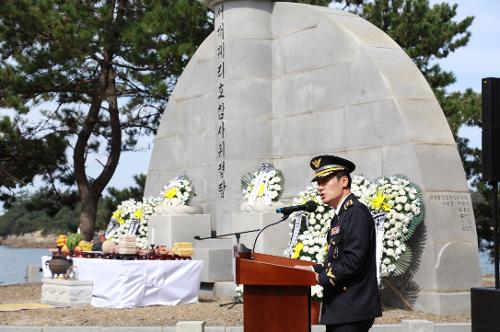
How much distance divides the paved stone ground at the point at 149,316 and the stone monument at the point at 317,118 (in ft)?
2.62

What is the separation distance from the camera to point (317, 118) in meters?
14.3

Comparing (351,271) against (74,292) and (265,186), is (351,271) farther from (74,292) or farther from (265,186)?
(265,186)

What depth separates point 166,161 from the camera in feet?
59.2

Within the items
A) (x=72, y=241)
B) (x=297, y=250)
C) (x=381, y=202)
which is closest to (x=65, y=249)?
(x=72, y=241)

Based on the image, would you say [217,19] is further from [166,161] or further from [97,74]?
[97,74]

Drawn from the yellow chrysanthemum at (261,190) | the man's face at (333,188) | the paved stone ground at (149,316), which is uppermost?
the yellow chrysanthemum at (261,190)

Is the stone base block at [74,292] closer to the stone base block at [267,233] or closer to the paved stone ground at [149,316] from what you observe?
the paved stone ground at [149,316]

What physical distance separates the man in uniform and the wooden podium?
5.4 inches

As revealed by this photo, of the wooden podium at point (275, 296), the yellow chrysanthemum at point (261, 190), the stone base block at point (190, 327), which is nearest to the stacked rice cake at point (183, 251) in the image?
the yellow chrysanthemum at point (261, 190)

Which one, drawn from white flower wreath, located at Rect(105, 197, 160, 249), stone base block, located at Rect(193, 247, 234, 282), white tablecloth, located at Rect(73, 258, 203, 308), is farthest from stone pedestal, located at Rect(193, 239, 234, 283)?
white flower wreath, located at Rect(105, 197, 160, 249)

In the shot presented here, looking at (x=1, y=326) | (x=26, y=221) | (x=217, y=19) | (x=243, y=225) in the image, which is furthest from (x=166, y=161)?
(x=26, y=221)

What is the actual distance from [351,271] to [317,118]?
9.04m

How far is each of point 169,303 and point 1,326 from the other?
10.9 ft

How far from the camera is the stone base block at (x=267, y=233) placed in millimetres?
13172
